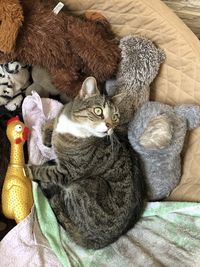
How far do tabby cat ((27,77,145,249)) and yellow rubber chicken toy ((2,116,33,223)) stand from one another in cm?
4

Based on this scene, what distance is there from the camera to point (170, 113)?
1532 millimetres

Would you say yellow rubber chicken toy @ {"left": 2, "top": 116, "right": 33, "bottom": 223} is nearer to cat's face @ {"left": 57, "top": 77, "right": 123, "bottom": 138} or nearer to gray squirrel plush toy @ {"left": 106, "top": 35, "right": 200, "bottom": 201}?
cat's face @ {"left": 57, "top": 77, "right": 123, "bottom": 138}

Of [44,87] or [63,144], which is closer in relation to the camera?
[63,144]

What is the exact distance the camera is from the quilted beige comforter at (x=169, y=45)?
1516mm

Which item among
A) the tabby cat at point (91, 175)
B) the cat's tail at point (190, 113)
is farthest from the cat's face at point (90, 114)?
the cat's tail at point (190, 113)

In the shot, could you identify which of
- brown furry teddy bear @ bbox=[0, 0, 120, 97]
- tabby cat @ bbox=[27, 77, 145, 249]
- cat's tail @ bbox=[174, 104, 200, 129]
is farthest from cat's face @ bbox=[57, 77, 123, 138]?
cat's tail @ bbox=[174, 104, 200, 129]

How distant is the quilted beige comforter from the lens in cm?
152

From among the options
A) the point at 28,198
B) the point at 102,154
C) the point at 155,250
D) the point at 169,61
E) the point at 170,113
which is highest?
the point at 169,61

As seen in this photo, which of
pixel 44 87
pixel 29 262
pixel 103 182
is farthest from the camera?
pixel 44 87

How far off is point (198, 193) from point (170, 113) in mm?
351

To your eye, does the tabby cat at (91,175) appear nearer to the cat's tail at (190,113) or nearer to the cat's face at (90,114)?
the cat's face at (90,114)

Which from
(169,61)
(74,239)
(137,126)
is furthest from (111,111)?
(74,239)

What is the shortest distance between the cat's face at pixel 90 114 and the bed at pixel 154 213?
0.25 m

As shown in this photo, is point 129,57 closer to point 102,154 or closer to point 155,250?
point 102,154
